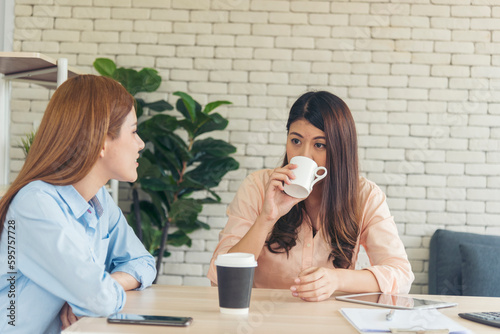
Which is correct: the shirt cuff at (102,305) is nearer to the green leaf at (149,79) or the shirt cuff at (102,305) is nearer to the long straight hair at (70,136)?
the long straight hair at (70,136)

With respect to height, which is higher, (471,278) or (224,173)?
(224,173)

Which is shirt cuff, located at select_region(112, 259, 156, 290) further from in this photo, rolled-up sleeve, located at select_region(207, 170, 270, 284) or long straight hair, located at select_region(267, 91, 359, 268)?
long straight hair, located at select_region(267, 91, 359, 268)

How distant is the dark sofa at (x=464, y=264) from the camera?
9.15ft

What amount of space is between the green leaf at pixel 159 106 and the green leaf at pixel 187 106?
0.07 m

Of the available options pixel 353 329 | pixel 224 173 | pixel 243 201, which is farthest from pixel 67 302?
pixel 224 173

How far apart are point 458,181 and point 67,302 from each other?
2558 millimetres

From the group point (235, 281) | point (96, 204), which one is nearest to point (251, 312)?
point (235, 281)

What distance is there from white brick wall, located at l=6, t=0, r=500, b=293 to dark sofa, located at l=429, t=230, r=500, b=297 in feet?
0.37

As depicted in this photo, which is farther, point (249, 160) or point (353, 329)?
point (249, 160)

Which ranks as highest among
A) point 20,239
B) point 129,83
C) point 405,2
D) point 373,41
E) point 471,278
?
point 405,2

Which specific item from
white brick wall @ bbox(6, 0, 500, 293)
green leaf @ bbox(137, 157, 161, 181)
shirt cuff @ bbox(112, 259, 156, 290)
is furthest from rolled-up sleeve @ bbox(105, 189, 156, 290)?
white brick wall @ bbox(6, 0, 500, 293)

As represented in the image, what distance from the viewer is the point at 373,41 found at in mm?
3094

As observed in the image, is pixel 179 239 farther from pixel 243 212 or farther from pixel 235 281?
pixel 235 281

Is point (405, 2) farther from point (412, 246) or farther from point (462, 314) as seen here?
point (462, 314)
